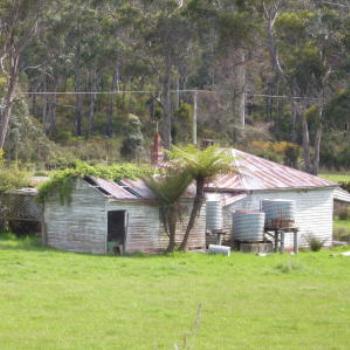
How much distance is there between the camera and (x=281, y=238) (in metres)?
31.6

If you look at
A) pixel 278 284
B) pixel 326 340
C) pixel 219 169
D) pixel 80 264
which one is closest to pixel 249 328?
pixel 326 340

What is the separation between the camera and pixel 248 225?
3095cm

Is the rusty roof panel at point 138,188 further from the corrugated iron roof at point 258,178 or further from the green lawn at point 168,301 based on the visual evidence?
the corrugated iron roof at point 258,178

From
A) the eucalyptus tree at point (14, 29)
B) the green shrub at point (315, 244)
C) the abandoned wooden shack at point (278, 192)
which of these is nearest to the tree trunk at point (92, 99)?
the eucalyptus tree at point (14, 29)

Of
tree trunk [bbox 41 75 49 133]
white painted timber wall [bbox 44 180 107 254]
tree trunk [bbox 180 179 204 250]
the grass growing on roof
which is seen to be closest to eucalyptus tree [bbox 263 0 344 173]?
tree trunk [bbox 41 75 49 133]

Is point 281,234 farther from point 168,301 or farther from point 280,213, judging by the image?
point 168,301

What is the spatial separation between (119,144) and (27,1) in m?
20.2

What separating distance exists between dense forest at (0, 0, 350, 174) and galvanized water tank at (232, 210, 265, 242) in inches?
609

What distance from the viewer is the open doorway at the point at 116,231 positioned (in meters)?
28.6

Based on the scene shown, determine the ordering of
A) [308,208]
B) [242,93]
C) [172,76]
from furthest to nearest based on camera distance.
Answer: [242,93], [172,76], [308,208]

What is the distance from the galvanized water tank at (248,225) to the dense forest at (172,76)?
15.5m

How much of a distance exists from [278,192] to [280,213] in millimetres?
2257

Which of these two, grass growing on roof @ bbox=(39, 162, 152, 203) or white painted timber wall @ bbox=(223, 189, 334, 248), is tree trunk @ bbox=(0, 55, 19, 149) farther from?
grass growing on roof @ bbox=(39, 162, 152, 203)

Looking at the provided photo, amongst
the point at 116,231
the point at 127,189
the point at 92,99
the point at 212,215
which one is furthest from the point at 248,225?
the point at 92,99
